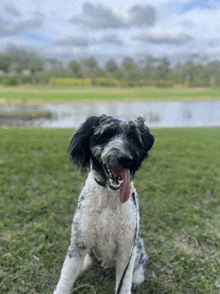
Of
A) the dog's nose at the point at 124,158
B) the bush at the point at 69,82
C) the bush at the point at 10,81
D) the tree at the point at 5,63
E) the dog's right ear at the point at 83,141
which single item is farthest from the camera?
the tree at the point at 5,63

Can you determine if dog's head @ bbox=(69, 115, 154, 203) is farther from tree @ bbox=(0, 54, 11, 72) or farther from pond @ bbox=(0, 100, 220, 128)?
tree @ bbox=(0, 54, 11, 72)

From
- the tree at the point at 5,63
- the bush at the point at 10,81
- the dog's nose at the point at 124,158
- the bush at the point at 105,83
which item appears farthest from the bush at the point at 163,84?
the dog's nose at the point at 124,158

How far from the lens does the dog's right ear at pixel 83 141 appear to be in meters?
1.61

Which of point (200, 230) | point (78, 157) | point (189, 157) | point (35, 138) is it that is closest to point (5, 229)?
point (78, 157)

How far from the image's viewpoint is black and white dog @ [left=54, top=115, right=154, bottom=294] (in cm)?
152

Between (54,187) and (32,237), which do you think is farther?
(54,187)

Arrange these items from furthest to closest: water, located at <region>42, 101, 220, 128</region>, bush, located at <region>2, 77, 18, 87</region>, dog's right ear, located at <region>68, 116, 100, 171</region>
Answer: bush, located at <region>2, 77, 18, 87</region>
water, located at <region>42, 101, 220, 128</region>
dog's right ear, located at <region>68, 116, 100, 171</region>

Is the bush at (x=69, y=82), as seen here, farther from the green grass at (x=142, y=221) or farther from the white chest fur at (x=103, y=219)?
the white chest fur at (x=103, y=219)

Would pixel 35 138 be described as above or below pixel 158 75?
below

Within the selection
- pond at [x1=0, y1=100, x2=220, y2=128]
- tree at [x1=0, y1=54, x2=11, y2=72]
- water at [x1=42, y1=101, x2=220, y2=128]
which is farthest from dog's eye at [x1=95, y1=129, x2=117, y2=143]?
tree at [x1=0, y1=54, x2=11, y2=72]

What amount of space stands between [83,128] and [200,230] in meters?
2.53

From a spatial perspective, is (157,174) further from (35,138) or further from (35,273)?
(35,138)

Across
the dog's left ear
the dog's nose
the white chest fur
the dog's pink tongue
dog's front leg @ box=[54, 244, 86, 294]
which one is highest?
the dog's left ear

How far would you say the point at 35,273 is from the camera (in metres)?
2.24
